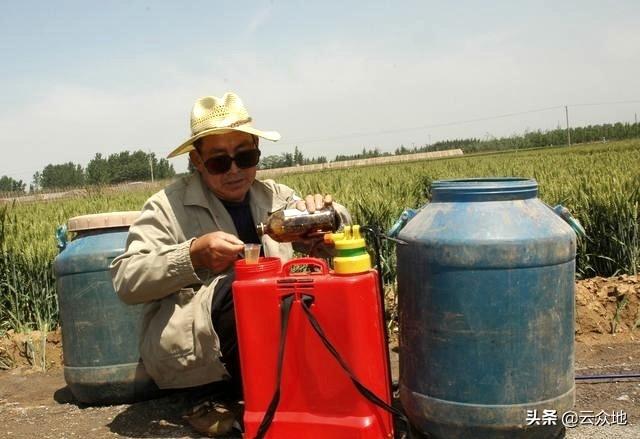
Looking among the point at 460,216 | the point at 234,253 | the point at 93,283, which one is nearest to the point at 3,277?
the point at 93,283

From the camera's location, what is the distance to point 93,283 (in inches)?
134

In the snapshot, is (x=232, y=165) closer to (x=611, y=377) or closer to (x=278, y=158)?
(x=611, y=377)

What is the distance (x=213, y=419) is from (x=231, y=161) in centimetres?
114

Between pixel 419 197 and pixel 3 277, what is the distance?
4.27 meters

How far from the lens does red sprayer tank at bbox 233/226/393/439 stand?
2148 millimetres

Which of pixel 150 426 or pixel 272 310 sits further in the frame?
pixel 150 426

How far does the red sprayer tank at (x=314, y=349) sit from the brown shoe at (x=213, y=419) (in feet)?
1.70

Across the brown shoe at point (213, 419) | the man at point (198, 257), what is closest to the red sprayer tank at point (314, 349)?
the man at point (198, 257)

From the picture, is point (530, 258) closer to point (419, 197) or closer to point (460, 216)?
point (460, 216)

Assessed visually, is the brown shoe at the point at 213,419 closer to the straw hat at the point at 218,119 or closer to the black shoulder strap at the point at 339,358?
the black shoulder strap at the point at 339,358

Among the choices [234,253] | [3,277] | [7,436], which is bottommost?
[7,436]

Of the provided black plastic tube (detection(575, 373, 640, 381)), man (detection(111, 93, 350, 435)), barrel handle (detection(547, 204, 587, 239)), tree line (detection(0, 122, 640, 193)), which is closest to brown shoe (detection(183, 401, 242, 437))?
man (detection(111, 93, 350, 435))

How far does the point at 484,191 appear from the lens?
7.58 feet

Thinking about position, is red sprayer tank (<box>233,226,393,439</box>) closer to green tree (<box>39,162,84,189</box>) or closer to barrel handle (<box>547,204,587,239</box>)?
barrel handle (<box>547,204,587,239</box>)
